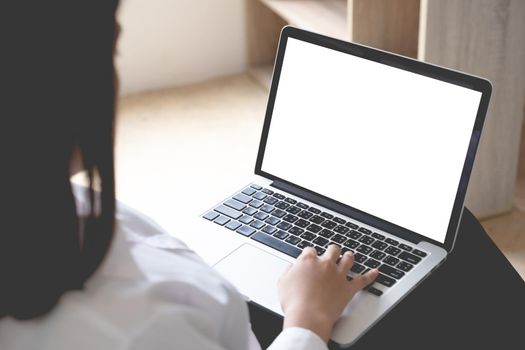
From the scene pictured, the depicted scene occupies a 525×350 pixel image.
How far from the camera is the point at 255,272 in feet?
2.74

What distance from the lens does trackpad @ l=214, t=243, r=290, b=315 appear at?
80 centimetres

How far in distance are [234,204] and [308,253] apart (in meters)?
0.18

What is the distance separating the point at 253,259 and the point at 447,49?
571mm

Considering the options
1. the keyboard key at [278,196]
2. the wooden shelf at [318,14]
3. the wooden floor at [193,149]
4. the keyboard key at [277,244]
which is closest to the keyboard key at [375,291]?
the keyboard key at [277,244]

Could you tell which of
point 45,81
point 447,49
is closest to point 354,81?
point 447,49

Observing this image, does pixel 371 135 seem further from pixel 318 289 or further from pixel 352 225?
pixel 318 289

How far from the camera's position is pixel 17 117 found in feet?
1.60

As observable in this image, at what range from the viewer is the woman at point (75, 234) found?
1.59ft

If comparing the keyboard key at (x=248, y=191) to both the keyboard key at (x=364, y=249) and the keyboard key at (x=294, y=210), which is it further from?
the keyboard key at (x=364, y=249)

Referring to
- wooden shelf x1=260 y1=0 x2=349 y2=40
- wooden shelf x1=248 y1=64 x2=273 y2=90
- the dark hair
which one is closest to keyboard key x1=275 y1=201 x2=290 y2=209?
the dark hair

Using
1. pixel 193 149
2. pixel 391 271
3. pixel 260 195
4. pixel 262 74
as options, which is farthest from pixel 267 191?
pixel 262 74

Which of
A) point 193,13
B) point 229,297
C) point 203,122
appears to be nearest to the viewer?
point 229,297

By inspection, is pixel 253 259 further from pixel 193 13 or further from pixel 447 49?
pixel 193 13

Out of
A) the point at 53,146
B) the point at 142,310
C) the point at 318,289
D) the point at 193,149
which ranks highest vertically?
the point at 53,146
